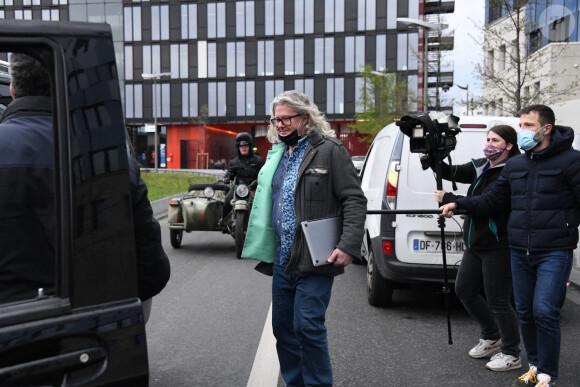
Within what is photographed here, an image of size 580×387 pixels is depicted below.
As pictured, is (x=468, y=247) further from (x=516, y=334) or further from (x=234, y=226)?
(x=234, y=226)

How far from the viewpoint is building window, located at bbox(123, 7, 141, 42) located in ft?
183

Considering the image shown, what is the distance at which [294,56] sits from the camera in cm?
5303

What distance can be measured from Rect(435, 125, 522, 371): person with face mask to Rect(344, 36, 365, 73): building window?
4860 cm

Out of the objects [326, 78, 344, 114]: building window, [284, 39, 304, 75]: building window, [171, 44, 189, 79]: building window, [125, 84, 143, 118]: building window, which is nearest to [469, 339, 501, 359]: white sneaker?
[326, 78, 344, 114]: building window

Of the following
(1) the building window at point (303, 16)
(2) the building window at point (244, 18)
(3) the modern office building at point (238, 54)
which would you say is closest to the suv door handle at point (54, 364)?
(3) the modern office building at point (238, 54)

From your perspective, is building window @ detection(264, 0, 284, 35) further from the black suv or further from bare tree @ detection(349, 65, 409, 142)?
the black suv

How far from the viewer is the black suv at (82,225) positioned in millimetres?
1586

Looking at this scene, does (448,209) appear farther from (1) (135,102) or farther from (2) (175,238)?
(1) (135,102)

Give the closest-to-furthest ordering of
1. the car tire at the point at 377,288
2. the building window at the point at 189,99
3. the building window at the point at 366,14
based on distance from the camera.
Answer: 1. the car tire at the point at 377,288
2. the building window at the point at 366,14
3. the building window at the point at 189,99

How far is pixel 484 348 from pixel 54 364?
11.6 feet

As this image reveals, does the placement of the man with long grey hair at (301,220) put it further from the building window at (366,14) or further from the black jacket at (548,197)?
the building window at (366,14)

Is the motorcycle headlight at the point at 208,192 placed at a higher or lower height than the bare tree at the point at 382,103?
lower

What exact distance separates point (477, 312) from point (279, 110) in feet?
7.45

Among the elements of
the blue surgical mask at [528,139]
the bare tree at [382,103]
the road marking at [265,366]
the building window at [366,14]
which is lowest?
the road marking at [265,366]
